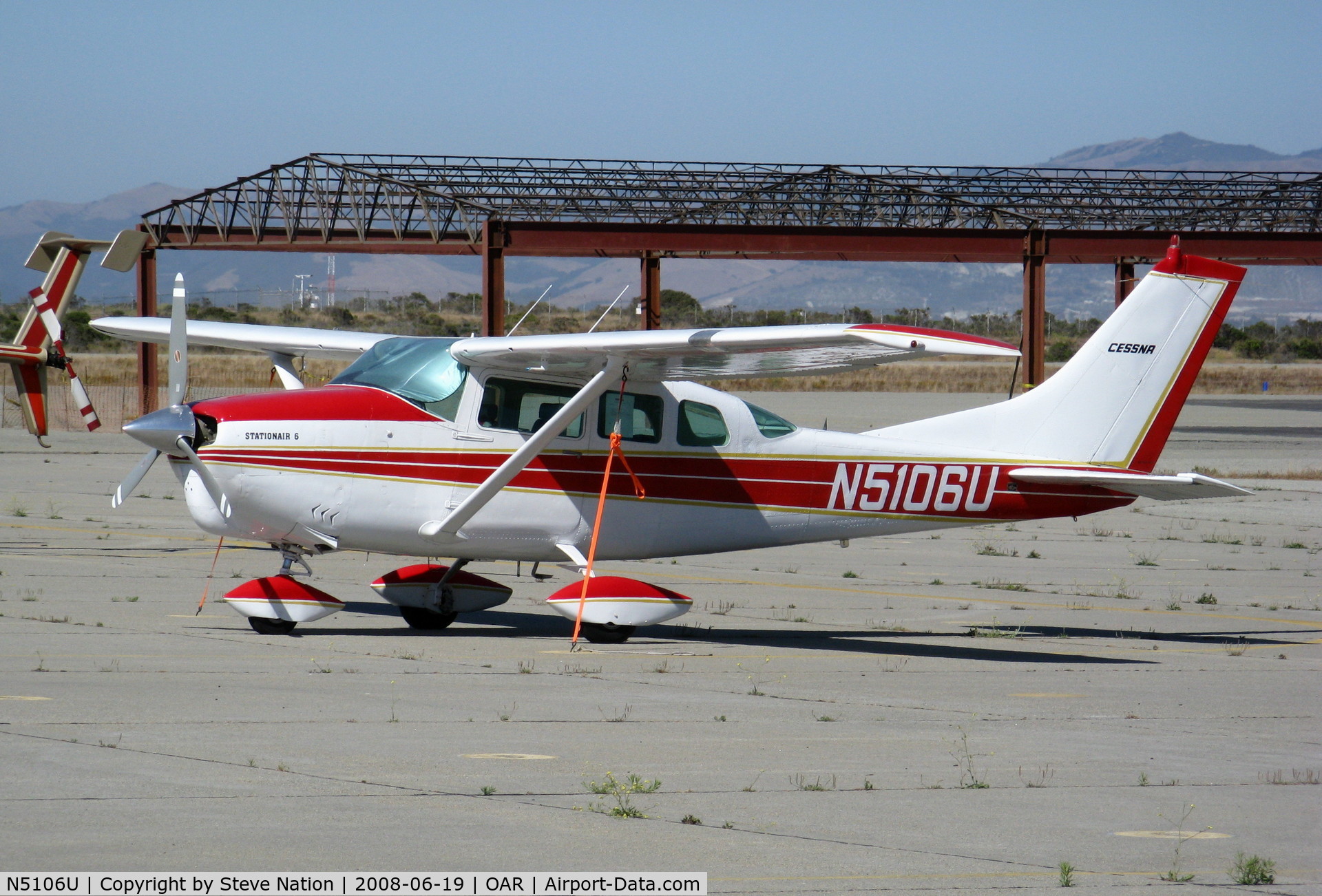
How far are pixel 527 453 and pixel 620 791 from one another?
498cm

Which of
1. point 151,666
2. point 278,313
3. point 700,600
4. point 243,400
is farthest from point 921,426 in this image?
point 278,313

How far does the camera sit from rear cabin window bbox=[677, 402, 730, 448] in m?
11.3

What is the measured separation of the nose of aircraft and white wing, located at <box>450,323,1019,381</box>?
2.12m

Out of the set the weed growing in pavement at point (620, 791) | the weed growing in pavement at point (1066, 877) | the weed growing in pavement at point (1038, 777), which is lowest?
the weed growing in pavement at point (1038, 777)

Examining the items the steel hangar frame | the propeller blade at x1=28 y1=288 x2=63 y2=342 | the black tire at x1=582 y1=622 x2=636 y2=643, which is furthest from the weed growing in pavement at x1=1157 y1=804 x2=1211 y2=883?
the steel hangar frame

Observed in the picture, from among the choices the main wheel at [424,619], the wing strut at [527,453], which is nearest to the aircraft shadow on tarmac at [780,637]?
the main wheel at [424,619]

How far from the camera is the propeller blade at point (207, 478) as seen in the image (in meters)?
9.88

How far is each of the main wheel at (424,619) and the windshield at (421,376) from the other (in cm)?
176

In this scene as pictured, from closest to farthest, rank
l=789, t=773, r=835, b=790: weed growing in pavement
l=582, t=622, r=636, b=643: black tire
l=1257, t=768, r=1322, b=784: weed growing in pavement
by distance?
l=789, t=773, r=835, b=790: weed growing in pavement
l=1257, t=768, r=1322, b=784: weed growing in pavement
l=582, t=622, r=636, b=643: black tire

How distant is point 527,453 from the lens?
415 inches

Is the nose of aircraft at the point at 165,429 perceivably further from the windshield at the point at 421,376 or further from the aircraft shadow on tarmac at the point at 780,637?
the aircraft shadow on tarmac at the point at 780,637

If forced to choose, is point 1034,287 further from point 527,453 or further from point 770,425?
point 527,453

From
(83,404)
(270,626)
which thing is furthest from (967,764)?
(83,404)

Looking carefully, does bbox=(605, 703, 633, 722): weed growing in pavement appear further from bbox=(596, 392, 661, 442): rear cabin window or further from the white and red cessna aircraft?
bbox=(596, 392, 661, 442): rear cabin window
